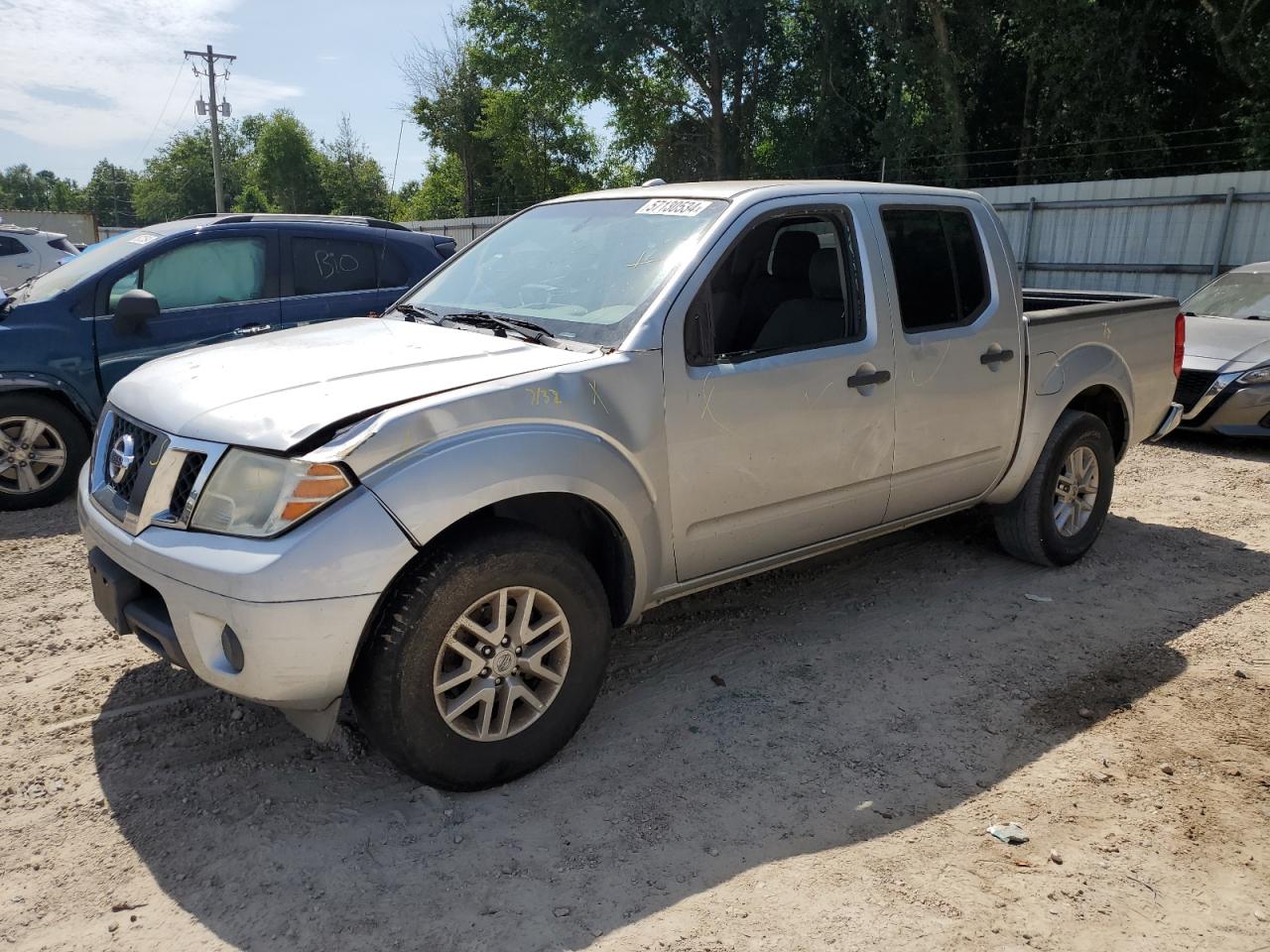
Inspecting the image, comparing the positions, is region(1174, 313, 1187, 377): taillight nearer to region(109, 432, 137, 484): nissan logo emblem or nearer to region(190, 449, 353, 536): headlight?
region(190, 449, 353, 536): headlight

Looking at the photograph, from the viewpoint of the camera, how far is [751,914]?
2.57 m

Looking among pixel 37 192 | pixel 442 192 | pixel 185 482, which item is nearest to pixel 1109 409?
pixel 185 482

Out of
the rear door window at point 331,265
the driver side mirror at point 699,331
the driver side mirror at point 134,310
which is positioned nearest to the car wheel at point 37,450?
the driver side mirror at point 134,310

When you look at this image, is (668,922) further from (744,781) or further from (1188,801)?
(1188,801)

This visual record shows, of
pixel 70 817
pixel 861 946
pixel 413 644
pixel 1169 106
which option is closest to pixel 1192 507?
pixel 861 946

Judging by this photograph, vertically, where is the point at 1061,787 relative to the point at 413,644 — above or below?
below

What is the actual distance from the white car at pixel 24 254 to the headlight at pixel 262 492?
15.4 metres

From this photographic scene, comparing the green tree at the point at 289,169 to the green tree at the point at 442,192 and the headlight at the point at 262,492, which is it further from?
the headlight at the point at 262,492

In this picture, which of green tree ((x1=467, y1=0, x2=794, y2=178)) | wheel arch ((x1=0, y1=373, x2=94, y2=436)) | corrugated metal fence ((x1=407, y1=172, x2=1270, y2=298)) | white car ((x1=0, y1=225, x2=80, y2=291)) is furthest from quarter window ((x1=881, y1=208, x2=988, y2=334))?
green tree ((x1=467, y1=0, x2=794, y2=178))

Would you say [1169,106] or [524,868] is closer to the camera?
[524,868]

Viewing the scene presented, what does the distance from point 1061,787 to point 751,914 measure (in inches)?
49.9

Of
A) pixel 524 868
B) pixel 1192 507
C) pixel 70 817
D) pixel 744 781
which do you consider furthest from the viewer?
pixel 1192 507

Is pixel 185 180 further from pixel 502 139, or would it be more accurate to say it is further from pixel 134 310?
pixel 134 310

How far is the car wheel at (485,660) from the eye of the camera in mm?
2812
